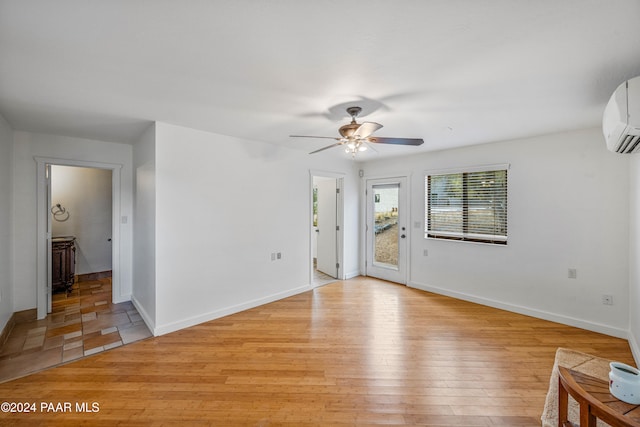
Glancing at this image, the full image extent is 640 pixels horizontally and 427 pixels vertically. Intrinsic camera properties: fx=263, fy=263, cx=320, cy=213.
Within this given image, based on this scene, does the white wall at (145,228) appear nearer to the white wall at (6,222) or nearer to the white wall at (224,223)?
the white wall at (224,223)

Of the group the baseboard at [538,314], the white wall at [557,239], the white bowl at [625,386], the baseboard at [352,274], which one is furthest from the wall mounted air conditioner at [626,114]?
the baseboard at [352,274]

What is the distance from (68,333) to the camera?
3.04 metres

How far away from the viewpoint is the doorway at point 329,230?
5352 mm

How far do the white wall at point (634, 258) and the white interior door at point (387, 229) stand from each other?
A: 2.71 m

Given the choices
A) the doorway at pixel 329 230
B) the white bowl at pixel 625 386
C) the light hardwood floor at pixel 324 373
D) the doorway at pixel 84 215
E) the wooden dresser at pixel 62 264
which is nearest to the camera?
the white bowl at pixel 625 386

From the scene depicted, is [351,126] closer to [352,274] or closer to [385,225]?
[385,225]

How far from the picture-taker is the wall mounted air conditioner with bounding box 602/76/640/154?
1721 mm

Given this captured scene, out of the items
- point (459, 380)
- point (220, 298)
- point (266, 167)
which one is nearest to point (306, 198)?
point (266, 167)

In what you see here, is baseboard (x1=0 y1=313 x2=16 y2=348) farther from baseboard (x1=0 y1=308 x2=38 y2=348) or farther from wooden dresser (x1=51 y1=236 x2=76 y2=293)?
wooden dresser (x1=51 y1=236 x2=76 y2=293)

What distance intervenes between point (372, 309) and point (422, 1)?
3.50m

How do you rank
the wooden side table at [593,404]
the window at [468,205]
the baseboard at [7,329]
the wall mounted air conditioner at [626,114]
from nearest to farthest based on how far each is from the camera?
the wooden side table at [593,404]
the wall mounted air conditioner at [626,114]
the baseboard at [7,329]
the window at [468,205]

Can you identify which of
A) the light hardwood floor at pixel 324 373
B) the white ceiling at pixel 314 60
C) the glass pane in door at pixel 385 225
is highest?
the white ceiling at pixel 314 60

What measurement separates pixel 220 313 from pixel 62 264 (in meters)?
3.05

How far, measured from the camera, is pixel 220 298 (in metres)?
3.52
